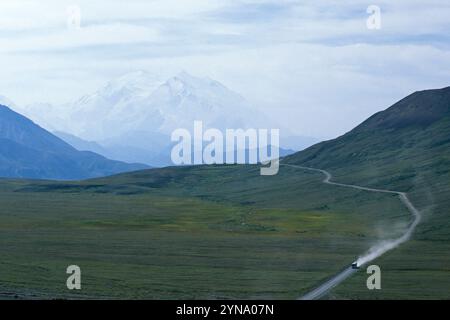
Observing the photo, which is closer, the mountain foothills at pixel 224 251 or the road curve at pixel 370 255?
the road curve at pixel 370 255

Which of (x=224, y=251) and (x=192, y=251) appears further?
(x=224, y=251)

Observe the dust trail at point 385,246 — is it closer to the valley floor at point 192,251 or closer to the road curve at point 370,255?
the road curve at point 370,255

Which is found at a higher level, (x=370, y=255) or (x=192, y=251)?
(x=192, y=251)

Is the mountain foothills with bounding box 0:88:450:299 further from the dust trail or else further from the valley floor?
the dust trail

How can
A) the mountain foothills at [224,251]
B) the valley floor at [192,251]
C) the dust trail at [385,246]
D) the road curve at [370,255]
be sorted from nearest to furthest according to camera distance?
1. the road curve at [370,255]
2. the valley floor at [192,251]
3. the mountain foothills at [224,251]
4. the dust trail at [385,246]

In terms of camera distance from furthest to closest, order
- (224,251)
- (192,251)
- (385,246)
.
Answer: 1. (385,246)
2. (224,251)
3. (192,251)

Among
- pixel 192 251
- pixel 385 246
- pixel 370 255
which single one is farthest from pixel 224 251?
pixel 385 246

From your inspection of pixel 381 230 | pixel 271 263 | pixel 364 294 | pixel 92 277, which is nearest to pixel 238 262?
pixel 271 263

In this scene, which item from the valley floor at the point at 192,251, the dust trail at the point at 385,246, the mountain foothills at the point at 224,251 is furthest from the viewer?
the dust trail at the point at 385,246

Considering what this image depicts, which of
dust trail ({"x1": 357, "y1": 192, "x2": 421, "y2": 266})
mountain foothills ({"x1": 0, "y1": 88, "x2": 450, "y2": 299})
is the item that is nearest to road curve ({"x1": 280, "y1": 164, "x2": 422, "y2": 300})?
dust trail ({"x1": 357, "y1": 192, "x2": 421, "y2": 266})

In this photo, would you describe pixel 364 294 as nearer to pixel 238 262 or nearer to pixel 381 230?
pixel 238 262

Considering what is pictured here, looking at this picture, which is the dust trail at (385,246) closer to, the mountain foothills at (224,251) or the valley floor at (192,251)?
the mountain foothills at (224,251)

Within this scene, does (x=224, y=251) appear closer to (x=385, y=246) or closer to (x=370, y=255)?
(x=370, y=255)

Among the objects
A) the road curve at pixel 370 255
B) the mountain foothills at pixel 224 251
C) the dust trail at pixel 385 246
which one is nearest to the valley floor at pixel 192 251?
the mountain foothills at pixel 224 251
